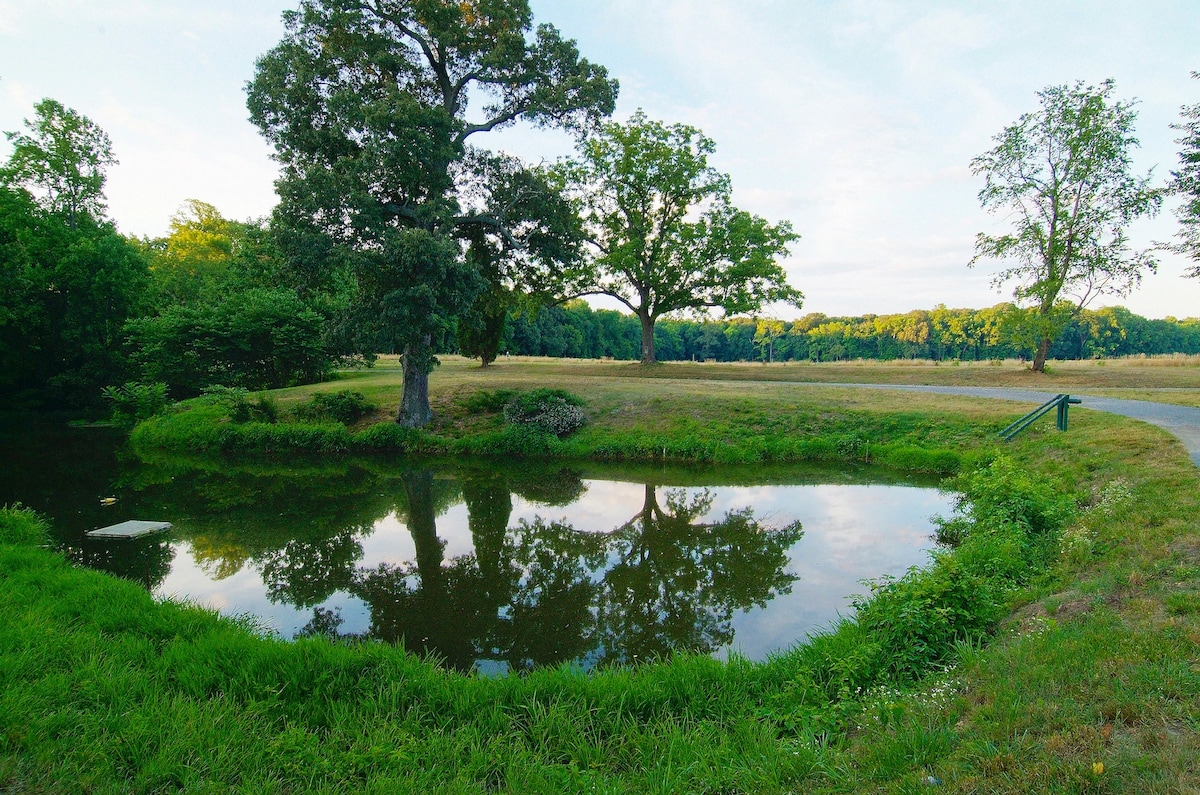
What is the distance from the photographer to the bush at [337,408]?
20141 mm

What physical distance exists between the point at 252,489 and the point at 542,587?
9152mm

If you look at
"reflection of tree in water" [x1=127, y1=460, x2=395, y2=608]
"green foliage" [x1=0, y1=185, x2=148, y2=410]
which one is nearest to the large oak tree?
"reflection of tree in water" [x1=127, y1=460, x2=395, y2=608]

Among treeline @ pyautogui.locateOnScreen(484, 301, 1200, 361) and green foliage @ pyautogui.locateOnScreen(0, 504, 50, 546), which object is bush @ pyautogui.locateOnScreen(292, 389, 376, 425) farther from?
treeline @ pyautogui.locateOnScreen(484, 301, 1200, 361)

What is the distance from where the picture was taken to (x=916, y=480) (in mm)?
13281

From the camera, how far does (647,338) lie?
32.2 meters

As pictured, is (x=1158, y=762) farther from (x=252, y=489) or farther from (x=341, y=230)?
(x=341, y=230)

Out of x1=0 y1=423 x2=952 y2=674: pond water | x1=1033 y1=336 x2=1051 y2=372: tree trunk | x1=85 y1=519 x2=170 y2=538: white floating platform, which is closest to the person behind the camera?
x1=0 y1=423 x2=952 y2=674: pond water

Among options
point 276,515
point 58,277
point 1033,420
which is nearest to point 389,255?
point 276,515

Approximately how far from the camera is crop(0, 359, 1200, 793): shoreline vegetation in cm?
324

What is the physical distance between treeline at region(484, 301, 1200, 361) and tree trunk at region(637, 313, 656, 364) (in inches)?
1191

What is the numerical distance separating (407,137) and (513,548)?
11.6 m

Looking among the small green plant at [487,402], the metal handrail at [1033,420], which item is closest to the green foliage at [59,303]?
the small green plant at [487,402]

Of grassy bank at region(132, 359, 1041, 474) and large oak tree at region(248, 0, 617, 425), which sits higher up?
large oak tree at region(248, 0, 617, 425)

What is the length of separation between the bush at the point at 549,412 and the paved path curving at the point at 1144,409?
40.9 feet
